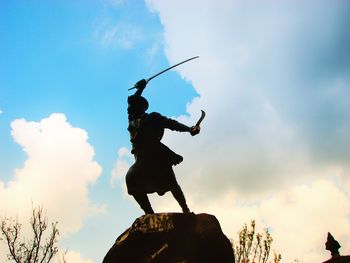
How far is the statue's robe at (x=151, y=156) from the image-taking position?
5.33m

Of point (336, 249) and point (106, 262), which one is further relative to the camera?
point (336, 249)

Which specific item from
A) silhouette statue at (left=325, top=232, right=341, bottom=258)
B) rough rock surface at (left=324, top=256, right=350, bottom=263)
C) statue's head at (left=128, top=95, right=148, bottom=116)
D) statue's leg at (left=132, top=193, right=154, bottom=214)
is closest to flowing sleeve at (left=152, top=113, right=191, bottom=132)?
statue's head at (left=128, top=95, right=148, bottom=116)

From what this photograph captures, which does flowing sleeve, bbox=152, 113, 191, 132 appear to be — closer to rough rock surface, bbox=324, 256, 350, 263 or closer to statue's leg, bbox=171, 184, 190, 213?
statue's leg, bbox=171, 184, 190, 213

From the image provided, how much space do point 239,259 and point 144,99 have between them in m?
17.6

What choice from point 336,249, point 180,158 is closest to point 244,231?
point 336,249

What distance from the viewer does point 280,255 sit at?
22.8m

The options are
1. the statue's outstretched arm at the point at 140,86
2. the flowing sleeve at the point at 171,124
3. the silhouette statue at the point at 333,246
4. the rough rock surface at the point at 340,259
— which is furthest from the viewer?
the silhouette statue at the point at 333,246

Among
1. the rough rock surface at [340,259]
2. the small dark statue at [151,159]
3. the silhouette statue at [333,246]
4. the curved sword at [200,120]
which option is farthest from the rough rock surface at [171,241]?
the silhouette statue at [333,246]

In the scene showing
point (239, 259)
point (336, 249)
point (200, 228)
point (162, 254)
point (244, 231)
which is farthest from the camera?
point (244, 231)

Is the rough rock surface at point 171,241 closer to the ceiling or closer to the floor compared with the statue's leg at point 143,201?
closer to the floor

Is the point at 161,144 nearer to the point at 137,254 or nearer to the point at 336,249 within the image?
the point at 137,254

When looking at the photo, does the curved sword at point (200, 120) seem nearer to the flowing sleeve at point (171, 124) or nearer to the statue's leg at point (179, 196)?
the flowing sleeve at point (171, 124)

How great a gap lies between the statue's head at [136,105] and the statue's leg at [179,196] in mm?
1347

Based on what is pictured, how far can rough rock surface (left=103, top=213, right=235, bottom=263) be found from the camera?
14.6 ft
